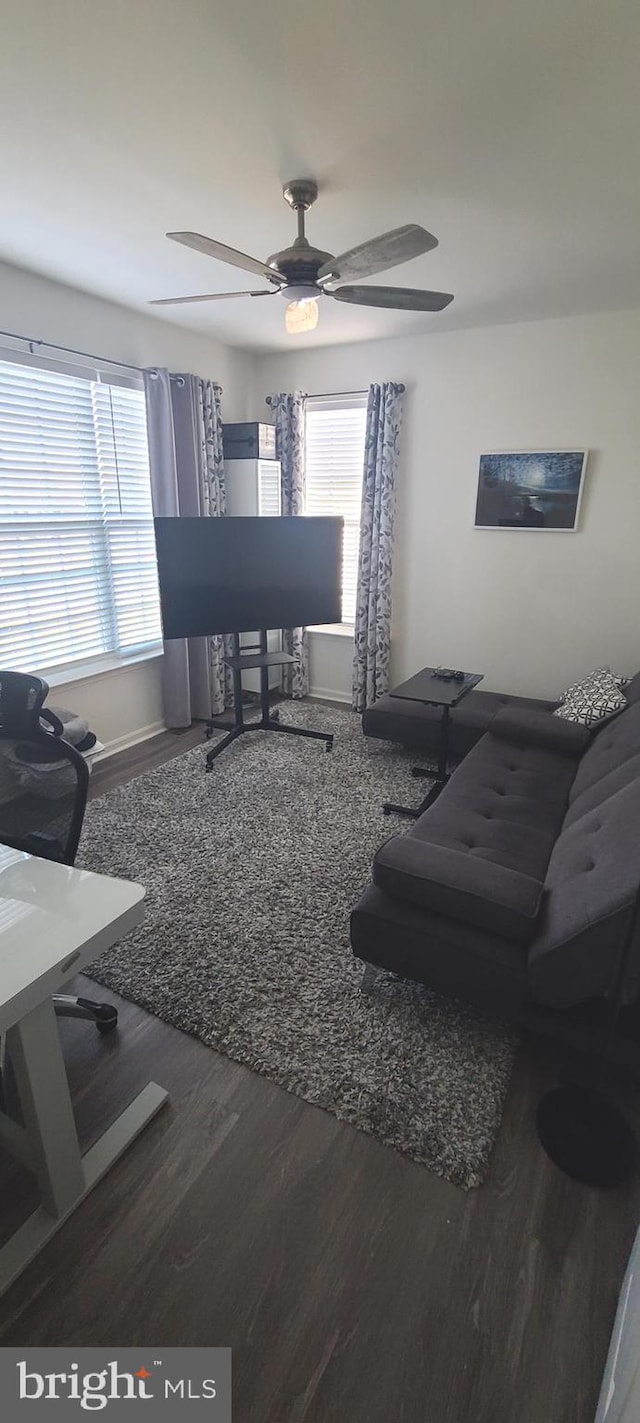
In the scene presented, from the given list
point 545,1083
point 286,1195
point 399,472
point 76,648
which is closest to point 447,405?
point 399,472

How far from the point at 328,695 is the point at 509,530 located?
1927 millimetres

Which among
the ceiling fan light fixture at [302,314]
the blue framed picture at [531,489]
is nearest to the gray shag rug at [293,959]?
the blue framed picture at [531,489]

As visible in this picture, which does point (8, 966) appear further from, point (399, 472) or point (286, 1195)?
point (399, 472)

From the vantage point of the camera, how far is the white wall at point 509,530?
343 centimetres

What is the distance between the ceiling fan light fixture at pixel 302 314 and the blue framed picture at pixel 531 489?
6.33 feet

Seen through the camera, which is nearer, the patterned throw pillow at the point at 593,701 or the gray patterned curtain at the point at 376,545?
the patterned throw pillow at the point at 593,701

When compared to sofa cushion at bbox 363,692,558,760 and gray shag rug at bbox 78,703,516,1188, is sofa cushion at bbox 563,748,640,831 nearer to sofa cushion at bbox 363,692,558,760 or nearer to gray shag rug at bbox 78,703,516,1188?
gray shag rug at bbox 78,703,516,1188

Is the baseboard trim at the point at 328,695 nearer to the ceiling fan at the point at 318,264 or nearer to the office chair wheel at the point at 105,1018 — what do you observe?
the ceiling fan at the point at 318,264

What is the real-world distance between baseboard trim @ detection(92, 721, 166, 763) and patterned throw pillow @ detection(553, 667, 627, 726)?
8.71ft

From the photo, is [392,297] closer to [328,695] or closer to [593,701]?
[593,701]

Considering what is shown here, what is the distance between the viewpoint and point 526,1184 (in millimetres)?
1414

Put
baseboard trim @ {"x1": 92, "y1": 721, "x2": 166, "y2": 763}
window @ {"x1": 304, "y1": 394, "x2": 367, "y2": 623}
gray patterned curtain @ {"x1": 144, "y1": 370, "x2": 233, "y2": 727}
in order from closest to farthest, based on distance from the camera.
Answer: gray patterned curtain @ {"x1": 144, "y1": 370, "x2": 233, "y2": 727}
baseboard trim @ {"x1": 92, "y1": 721, "x2": 166, "y2": 763}
window @ {"x1": 304, "y1": 394, "x2": 367, "y2": 623}

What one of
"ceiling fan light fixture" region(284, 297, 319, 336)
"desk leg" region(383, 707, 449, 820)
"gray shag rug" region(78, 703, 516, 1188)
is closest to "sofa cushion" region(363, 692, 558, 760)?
"desk leg" region(383, 707, 449, 820)

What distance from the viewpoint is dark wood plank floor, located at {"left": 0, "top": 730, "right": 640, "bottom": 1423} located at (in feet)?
3.60
